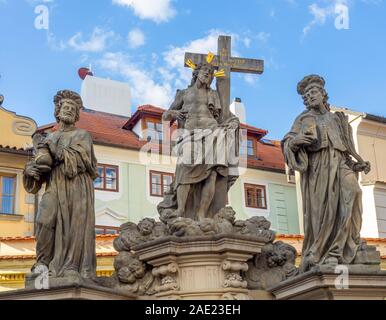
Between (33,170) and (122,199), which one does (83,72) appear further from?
(33,170)

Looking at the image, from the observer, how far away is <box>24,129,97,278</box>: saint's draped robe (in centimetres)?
833

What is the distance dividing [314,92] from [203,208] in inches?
79.3

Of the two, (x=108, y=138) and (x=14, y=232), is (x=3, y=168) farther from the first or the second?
(x=108, y=138)

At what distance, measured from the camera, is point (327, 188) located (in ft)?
27.5

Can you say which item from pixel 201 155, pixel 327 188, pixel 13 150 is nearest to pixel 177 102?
pixel 201 155

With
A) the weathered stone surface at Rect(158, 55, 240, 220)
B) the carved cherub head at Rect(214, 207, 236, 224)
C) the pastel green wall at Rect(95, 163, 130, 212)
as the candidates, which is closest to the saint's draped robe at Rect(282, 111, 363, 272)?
the carved cherub head at Rect(214, 207, 236, 224)

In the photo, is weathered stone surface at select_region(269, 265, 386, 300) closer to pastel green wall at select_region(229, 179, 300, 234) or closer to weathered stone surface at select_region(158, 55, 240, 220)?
weathered stone surface at select_region(158, 55, 240, 220)

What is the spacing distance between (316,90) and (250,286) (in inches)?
98.4

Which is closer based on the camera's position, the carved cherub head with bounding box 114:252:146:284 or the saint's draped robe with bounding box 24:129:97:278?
the saint's draped robe with bounding box 24:129:97:278

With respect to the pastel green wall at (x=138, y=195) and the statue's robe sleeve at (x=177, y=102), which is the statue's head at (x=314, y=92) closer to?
the statue's robe sleeve at (x=177, y=102)

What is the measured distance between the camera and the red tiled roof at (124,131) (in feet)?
93.4

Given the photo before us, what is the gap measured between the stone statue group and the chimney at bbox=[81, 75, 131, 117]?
76.4 feet

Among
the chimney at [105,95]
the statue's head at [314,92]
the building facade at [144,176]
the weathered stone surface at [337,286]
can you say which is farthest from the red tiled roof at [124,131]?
the weathered stone surface at [337,286]
